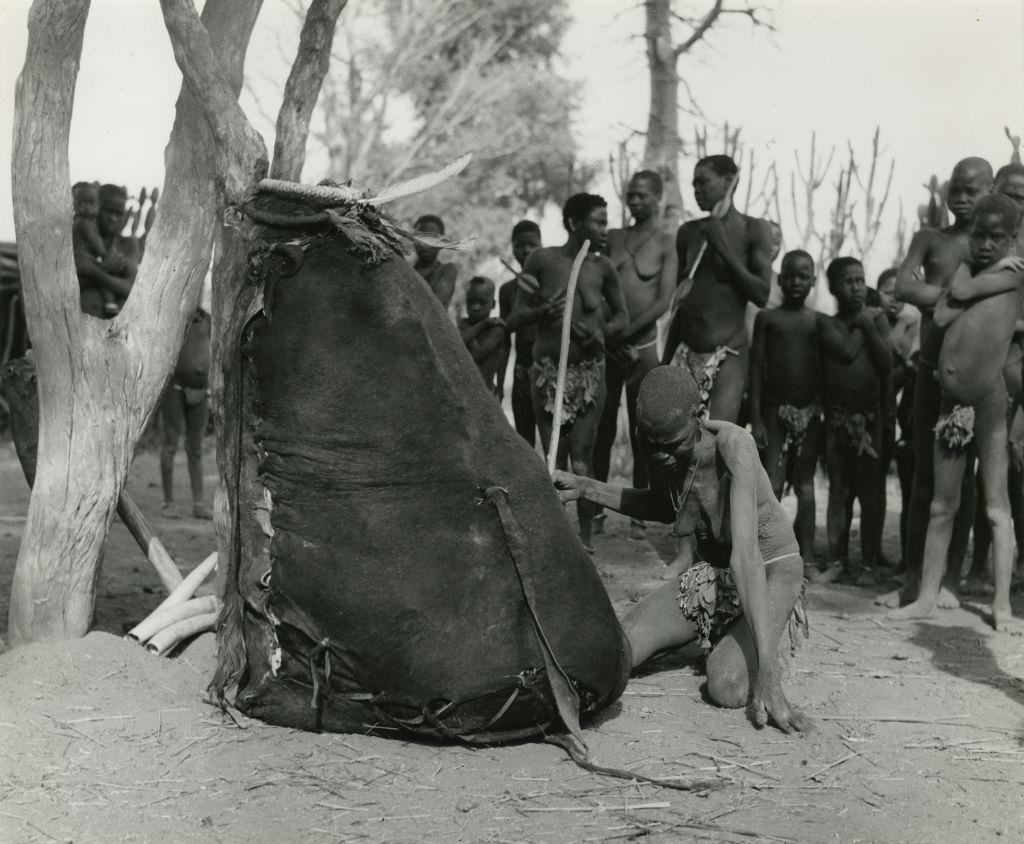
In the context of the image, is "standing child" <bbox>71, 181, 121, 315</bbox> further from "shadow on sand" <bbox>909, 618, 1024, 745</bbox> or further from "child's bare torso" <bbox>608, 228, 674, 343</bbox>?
"shadow on sand" <bbox>909, 618, 1024, 745</bbox>

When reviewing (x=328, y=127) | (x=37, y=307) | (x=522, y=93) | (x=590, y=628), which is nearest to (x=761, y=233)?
(x=590, y=628)

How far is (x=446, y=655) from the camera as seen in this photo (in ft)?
Result: 10.9

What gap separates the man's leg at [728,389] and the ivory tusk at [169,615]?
301 cm

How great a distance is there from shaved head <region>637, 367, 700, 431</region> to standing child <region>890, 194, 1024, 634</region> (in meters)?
2.12

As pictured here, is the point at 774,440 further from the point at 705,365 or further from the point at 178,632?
the point at 178,632

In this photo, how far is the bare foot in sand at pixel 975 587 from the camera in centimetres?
611

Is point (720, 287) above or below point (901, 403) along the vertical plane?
above

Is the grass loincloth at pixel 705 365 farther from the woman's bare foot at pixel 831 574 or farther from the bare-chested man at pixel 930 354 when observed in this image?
the woman's bare foot at pixel 831 574

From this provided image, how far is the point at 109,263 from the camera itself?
286 inches

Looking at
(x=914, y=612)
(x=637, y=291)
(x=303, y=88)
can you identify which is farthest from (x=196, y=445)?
(x=914, y=612)

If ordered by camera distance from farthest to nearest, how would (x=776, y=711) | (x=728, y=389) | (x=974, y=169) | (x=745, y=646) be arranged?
1. (x=728, y=389)
2. (x=974, y=169)
3. (x=745, y=646)
4. (x=776, y=711)

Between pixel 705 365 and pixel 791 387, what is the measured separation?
0.59 meters

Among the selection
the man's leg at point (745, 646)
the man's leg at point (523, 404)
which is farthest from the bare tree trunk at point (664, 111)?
the man's leg at point (745, 646)

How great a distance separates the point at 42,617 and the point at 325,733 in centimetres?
127
